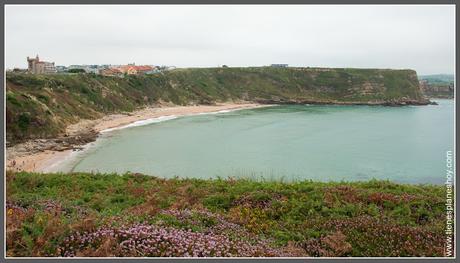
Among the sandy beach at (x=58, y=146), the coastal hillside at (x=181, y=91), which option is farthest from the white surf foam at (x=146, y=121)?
the coastal hillside at (x=181, y=91)

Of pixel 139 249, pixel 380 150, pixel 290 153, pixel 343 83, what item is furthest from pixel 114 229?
pixel 343 83

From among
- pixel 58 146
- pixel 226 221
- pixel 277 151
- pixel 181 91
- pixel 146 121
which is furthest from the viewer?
pixel 181 91

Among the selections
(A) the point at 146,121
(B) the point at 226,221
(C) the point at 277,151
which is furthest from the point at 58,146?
(B) the point at 226,221

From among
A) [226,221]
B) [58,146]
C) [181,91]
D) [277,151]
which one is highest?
[181,91]

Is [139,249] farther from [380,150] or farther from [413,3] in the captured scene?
[380,150]

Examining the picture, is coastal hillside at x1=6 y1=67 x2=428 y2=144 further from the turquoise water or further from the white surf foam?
the turquoise water

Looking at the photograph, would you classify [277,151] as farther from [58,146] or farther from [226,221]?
[226,221]
